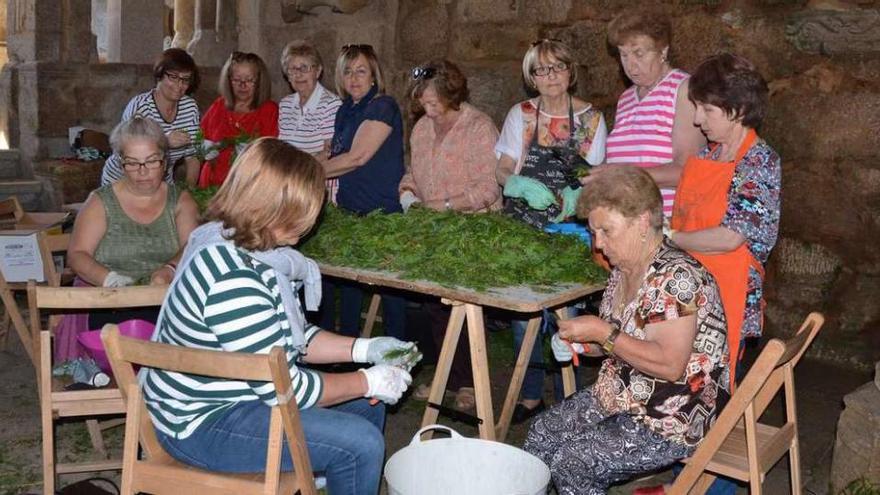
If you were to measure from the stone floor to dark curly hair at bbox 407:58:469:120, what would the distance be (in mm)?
1502

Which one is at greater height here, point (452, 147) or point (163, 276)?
point (452, 147)

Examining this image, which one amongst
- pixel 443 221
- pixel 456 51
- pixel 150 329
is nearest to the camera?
pixel 150 329

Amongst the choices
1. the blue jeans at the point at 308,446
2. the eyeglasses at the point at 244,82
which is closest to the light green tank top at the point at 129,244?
the blue jeans at the point at 308,446

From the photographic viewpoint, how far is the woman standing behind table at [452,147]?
455 cm

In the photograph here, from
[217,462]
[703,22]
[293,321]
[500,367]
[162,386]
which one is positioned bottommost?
[500,367]

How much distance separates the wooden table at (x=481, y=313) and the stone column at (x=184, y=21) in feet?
18.0

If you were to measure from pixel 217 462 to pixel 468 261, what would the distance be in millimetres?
1320

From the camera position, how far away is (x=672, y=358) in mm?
2848

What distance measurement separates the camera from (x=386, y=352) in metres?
3.06

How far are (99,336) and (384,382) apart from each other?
54.3 inches

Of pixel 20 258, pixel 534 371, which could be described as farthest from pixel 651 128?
pixel 20 258

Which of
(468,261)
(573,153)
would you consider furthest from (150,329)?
(573,153)

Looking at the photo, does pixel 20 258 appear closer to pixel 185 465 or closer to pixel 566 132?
pixel 185 465

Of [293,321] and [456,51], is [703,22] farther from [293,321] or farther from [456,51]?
[293,321]
